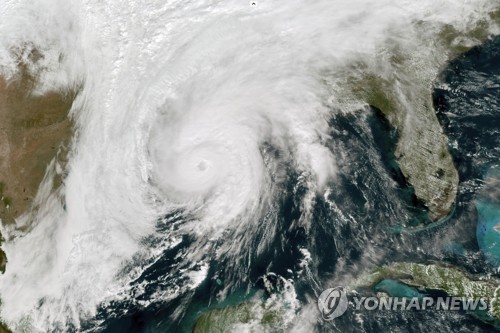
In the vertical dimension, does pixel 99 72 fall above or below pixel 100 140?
above

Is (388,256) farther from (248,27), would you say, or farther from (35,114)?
(35,114)

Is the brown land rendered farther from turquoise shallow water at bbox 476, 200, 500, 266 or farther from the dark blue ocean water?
turquoise shallow water at bbox 476, 200, 500, 266

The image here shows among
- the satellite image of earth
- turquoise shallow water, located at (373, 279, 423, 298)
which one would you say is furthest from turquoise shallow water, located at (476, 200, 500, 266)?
turquoise shallow water, located at (373, 279, 423, 298)

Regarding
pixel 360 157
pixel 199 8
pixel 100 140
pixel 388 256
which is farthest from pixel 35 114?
pixel 388 256

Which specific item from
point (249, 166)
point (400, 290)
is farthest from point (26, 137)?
Answer: point (400, 290)

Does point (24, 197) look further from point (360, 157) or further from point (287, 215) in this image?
point (360, 157)

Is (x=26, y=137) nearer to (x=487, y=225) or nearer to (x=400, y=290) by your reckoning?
(x=400, y=290)

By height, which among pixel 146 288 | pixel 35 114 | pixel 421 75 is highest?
pixel 35 114

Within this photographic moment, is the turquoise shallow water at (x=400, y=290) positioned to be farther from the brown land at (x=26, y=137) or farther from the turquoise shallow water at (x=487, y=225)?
the brown land at (x=26, y=137)
